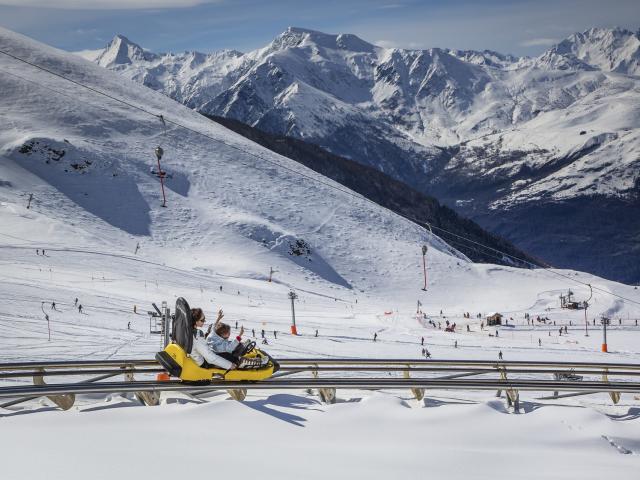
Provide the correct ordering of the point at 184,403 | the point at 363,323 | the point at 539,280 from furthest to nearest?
the point at 539,280
the point at 363,323
the point at 184,403

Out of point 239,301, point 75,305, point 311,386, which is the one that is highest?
point 239,301

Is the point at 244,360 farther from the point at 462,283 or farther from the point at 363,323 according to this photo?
the point at 462,283

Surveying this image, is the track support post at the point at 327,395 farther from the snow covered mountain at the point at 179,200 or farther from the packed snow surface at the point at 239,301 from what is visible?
the snow covered mountain at the point at 179,200

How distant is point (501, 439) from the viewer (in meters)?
13.0

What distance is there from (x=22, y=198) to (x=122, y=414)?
80018 millimetres

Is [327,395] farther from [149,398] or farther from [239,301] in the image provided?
[239,301]

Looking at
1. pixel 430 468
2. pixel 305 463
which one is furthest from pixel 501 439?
pixel 305 463

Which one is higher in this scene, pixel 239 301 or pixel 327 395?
pixel 239 301

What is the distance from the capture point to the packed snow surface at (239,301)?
39.1ft

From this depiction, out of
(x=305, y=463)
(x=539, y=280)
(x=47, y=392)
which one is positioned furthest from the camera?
(x=539, y=280)

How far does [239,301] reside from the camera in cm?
6216

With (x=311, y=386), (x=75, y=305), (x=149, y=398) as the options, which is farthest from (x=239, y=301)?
(x=311, y=386)

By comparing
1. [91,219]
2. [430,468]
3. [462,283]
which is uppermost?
[91,219]

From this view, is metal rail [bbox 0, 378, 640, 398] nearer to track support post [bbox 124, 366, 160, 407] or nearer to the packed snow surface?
the packed snow surface
